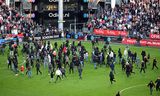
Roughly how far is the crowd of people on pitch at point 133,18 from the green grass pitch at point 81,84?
16.5 m

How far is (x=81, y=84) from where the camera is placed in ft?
149

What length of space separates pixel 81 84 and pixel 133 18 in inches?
1115

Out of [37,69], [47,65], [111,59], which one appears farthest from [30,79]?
[111,59]

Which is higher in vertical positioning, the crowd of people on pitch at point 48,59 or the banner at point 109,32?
the banner at point 109,32

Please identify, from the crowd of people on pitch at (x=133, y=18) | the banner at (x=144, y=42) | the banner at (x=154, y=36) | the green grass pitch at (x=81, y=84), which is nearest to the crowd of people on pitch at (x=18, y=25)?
the crowd of people on pitch at (x=133, y=18)

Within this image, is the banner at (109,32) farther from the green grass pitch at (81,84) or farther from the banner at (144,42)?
the green grass pitch at (81,84)

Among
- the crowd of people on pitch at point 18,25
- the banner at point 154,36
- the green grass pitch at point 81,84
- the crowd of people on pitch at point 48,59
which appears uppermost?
the crowd of people on pitch at point 18,25

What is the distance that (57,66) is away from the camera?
4809 centimetres

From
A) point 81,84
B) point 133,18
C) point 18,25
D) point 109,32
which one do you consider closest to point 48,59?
point 81,84

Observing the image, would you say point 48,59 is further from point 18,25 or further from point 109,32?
point 109,32

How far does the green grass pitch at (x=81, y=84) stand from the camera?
42.4 m

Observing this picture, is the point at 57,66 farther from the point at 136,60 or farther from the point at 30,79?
the point at 136,60

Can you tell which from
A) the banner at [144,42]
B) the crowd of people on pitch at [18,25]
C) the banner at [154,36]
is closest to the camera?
the banner at [144,42]

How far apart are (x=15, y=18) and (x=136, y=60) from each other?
80.8ft
